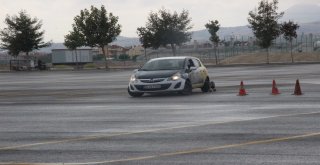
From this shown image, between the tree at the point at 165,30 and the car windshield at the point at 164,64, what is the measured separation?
58.8m

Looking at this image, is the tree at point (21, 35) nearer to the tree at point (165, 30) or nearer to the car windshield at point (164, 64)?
the tree at point (165, 30)

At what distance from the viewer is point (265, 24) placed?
77.1 m

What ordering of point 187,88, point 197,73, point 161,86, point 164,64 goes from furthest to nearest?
point 197,73 < point 164,64 < point 187,88 < point 161,86

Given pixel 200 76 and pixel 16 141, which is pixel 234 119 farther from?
pixel 200 76

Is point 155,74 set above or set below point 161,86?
above

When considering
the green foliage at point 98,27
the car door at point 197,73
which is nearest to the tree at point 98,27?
the green foliage at point 98,27

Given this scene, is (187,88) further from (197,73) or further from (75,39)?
(75,39)

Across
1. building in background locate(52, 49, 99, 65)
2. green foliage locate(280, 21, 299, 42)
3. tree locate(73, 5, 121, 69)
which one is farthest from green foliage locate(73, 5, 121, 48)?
green foliage locate(280, 21, 299, 42)

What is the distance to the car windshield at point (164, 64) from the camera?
2573 centimetres

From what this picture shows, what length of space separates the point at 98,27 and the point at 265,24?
743 inches

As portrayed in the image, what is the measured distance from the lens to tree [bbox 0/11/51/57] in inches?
3423

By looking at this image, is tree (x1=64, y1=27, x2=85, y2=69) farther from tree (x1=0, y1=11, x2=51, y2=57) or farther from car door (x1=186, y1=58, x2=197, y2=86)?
car door (x1=186, y1=58, x2=197, y2=86)

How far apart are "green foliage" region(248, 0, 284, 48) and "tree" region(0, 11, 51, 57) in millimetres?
26563

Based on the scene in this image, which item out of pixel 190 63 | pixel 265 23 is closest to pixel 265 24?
pixel 265 23
